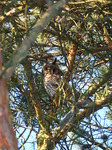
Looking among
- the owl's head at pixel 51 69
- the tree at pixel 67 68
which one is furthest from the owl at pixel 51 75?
the tree at pixel 67 68

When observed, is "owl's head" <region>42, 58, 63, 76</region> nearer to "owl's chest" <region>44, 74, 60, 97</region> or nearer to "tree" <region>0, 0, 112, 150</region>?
"owl's chest" <region>44, 74, 60, 97</region>

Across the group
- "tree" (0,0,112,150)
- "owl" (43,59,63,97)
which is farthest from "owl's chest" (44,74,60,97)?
"tree" (0,0,112,150)

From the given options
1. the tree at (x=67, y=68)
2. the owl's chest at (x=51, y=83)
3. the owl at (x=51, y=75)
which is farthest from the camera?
the owl at (x=51, y=75)

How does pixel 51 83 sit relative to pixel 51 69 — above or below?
below

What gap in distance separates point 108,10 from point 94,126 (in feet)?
2.17

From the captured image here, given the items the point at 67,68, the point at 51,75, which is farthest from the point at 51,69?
the point at 67,68

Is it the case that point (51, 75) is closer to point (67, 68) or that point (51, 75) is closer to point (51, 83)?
point (51, 83)

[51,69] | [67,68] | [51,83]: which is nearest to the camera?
[67,68]

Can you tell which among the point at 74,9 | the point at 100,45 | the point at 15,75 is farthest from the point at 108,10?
the point at 15,75

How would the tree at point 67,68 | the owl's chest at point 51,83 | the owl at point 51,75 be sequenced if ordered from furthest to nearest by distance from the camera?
the owl at point 51,75 → the owl's chest at point 51,83 → the tree at point 67,68

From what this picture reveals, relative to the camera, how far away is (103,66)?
300cm

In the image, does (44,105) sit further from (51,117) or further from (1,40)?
(1,40)

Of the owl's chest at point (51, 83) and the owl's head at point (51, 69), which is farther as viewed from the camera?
the owl's head at point (51, 69)

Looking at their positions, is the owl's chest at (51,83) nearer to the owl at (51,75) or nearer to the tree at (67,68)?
the owl at (51,75)
